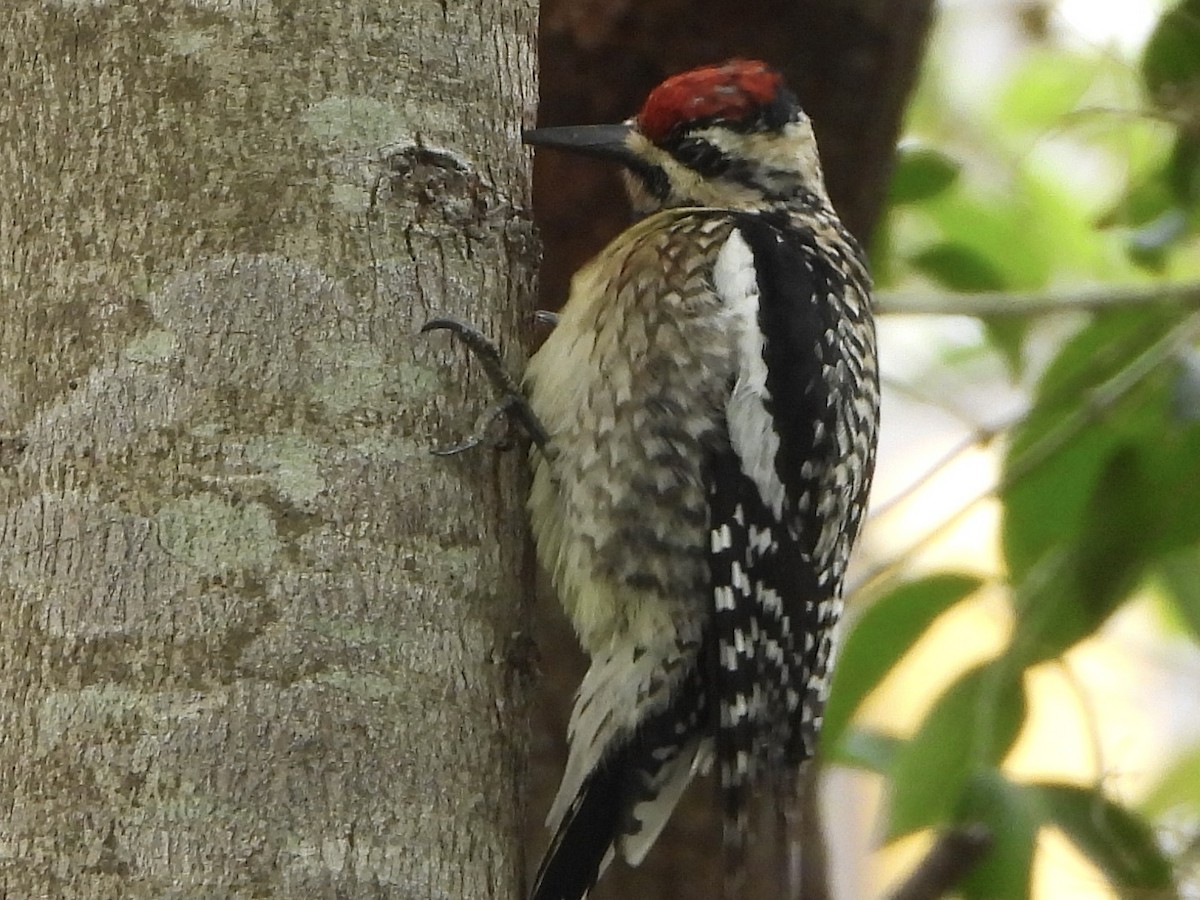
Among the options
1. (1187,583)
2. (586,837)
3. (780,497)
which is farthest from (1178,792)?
(586,837)

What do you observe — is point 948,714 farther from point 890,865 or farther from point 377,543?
point 890,865

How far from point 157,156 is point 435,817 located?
0.67m

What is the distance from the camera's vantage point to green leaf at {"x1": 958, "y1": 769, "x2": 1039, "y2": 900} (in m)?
2.14

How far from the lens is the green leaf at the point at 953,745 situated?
2.41m

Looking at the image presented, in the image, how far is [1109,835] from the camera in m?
2.31

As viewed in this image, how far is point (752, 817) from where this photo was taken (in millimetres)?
1977

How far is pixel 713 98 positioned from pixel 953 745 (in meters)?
1.04

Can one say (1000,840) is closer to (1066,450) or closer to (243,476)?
(1066,450)

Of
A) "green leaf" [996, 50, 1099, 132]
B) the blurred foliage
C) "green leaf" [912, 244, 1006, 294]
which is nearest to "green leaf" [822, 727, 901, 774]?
the blurred foliage

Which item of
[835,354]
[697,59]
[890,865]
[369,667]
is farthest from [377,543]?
[890,865]

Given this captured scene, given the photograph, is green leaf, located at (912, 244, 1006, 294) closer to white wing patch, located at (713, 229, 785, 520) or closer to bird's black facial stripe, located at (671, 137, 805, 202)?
bird's black facial stripe, located at (671, 137, 805, 202)

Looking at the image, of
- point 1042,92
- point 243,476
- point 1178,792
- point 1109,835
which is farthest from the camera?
point 1042,92

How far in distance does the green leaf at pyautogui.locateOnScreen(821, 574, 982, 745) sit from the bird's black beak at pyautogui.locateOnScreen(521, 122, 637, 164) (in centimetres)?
80

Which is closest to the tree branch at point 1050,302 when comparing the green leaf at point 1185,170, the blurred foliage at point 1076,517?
the blurred foliage at point 1076,517
